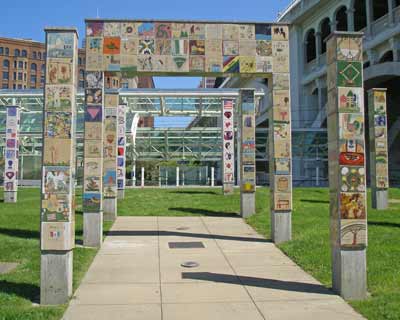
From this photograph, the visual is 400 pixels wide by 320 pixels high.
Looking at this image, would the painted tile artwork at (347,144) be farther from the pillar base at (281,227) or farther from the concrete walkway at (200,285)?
the pillar base at (281,227)

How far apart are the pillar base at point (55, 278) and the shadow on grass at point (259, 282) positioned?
7.02 ft

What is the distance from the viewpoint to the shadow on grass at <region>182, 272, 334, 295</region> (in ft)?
23.7

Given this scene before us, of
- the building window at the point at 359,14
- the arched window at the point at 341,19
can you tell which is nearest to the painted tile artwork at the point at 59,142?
the building window at the point at 359,14

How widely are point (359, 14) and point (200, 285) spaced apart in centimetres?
4050

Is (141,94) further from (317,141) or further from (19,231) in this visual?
(19,231)

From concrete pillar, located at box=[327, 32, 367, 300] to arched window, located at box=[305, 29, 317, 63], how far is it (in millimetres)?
41567

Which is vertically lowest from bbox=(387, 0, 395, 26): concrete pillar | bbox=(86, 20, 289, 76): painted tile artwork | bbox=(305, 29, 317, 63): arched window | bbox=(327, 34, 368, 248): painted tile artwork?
bbox=(327, 34, 368, 248): painted tile artwork

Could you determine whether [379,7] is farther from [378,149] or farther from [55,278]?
[55,278]

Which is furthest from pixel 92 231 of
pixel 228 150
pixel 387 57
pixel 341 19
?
pixel 341 19

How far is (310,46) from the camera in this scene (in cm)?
4862

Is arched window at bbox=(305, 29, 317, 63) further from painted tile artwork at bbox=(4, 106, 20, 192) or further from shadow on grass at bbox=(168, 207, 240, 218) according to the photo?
shadow on grass at bbox=(168, 207, 240, 218)

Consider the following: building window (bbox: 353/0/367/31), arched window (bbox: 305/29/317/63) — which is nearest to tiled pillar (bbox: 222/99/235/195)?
building window (bbox: 353/0/367/31)

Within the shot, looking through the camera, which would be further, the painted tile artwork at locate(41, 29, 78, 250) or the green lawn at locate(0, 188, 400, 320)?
the painted tile artwork at locate(41, 29, 78, 250)

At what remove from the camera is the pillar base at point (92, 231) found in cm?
1062
